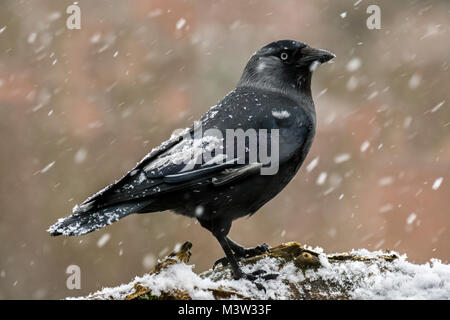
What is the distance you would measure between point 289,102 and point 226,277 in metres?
1.47

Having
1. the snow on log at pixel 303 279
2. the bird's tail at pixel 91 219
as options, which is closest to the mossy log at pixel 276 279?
the snow on log at pixel 303 279

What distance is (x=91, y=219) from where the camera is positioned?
3680 millimetres

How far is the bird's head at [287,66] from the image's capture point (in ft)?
15.3

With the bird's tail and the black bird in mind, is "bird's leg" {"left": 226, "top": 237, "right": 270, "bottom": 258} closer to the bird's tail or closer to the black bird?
the black bird

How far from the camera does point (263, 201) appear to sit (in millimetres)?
4152

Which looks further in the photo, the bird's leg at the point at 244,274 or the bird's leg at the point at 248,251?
the bird's leg at the point at 248,251

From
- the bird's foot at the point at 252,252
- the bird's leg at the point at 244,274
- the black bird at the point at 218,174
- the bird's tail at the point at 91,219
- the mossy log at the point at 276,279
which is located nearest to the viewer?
the mossy log at the point at 276,279

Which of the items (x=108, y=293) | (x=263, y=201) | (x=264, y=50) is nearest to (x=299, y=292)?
(x=263, y=201)

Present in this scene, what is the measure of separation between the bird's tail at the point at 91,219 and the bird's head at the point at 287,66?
1556 mm

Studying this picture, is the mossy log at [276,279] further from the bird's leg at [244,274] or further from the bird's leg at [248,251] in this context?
the bird's leg at [248,251]

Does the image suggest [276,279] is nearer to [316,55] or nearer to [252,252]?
[252,252]
